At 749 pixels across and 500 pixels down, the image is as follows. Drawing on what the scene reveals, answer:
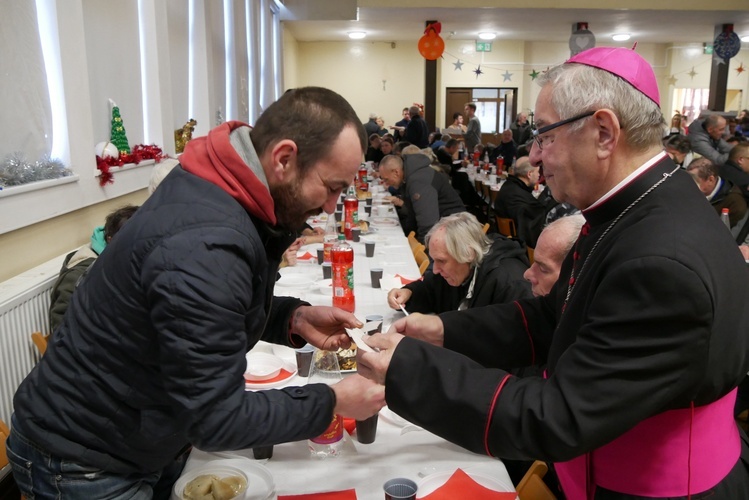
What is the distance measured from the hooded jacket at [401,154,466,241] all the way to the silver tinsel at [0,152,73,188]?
2.96 meters

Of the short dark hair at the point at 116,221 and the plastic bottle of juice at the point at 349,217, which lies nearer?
the short dark hair at the point at 116,221

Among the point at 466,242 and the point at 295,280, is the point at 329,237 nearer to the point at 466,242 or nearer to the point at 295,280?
the point at 295,280

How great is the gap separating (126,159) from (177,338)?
3.51 metres

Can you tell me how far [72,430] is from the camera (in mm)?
1325

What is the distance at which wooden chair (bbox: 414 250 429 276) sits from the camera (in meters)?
3.98

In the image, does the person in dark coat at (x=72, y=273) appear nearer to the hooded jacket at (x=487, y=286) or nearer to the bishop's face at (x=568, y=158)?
the hooded jacket at (x=487, y=286)

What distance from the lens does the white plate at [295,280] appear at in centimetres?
345

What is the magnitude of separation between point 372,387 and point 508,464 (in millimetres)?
1193

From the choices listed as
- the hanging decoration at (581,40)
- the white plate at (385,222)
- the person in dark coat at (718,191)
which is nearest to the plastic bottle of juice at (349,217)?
the white plate at (385,222)

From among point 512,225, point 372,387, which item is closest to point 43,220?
point 372,387

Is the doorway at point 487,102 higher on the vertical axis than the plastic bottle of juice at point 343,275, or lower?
higher

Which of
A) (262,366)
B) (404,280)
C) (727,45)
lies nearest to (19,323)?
(262,366)

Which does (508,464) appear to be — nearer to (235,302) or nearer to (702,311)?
(702,311)

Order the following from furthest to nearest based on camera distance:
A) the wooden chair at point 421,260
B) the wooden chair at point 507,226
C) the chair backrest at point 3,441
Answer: the wooden chair at point 507,226
the wooden chair at point 421,260
the chair backrest at point 3,441
